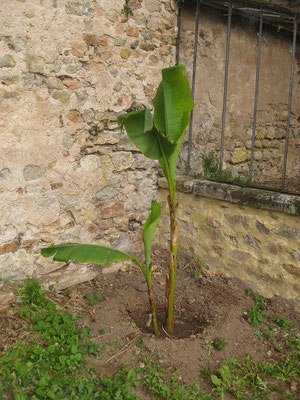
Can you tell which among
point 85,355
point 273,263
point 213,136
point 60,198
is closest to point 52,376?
point 85,355

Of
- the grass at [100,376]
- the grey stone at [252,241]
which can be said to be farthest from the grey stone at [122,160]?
the grass at [100,376]

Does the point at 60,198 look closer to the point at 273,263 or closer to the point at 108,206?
the point at 108,206

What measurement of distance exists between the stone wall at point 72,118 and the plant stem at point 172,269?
3.54 ft

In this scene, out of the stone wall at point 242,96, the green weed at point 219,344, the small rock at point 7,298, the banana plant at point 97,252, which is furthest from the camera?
the stone wall at point 242,96

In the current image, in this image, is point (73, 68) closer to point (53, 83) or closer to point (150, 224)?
point (53, 83)

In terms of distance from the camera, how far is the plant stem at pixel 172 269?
3.00m

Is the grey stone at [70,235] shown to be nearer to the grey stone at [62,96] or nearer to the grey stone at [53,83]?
the grey stone at [62,96]

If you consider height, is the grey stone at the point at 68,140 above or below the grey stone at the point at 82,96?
below

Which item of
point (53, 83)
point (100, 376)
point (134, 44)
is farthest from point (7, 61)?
point (100, 376)

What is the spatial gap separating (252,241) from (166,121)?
4.92 feet

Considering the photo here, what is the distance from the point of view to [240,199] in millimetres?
3625

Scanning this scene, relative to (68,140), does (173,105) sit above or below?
above

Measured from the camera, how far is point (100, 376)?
2.75m

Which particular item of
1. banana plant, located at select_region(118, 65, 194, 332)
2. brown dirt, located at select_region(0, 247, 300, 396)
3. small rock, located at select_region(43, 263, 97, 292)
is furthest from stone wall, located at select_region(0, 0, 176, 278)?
banana plant, located at select_region(118, 65, 194, 332)
